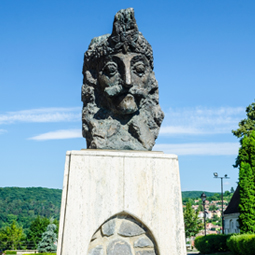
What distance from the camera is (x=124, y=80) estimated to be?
18.7 ft

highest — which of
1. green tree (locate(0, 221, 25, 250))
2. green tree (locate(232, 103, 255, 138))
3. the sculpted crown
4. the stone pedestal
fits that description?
green tree (locate(232, 103, 255, 138))

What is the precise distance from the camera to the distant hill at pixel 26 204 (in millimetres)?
72312

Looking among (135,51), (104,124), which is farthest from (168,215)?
(135,51)

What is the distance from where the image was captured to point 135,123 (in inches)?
228

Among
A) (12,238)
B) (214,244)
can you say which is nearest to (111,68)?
(214,244)

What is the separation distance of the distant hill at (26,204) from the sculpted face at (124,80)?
66.2 metres

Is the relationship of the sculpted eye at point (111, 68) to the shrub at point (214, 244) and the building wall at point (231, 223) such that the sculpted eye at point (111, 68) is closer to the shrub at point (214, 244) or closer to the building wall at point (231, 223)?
the shrub at point (214, 244)

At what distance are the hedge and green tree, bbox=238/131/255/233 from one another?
0.76 meters

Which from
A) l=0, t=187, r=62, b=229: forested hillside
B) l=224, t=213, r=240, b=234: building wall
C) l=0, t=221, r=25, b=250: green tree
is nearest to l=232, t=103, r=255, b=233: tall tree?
l=224, t=213, r=240, b=234: building wall

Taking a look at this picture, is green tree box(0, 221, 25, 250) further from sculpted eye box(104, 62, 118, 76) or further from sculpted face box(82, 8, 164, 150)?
sculpted eye box(104, 62, 118, 76)

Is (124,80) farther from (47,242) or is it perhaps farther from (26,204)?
(26,204)

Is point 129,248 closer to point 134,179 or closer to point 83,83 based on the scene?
point 134,179

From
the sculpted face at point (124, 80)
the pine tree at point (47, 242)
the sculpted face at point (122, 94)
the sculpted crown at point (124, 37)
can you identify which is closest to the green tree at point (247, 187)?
the pine tree at point (47, 242)

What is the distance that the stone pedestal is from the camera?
4730 mm
